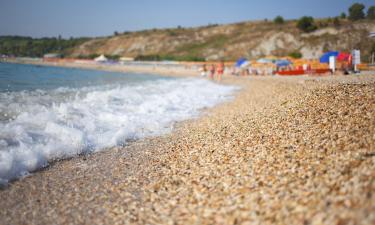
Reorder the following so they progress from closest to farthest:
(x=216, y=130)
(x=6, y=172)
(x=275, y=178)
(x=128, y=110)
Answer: (x=275, y=178), (x=6, y=172), (x=216, y=130), (x=128, y=110)

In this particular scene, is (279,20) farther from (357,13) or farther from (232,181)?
(232,181)

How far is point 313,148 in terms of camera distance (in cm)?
450

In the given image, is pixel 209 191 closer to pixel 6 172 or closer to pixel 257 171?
pixel 257 171

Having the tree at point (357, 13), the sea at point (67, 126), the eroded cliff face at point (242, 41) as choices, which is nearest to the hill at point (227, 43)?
the eroded cliff face at point (242, 41)

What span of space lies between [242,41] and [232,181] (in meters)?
83.1

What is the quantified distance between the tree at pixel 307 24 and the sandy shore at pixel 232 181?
74.3 metres

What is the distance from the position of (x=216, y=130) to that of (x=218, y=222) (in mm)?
4273

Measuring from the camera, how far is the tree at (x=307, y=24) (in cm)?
7275

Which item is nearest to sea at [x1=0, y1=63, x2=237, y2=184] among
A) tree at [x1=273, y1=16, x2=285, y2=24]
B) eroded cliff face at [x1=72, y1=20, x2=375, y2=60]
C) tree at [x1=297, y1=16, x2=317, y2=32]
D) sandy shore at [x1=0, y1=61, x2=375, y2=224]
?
sandy shore at [x1=0, y1=61, x2=375, y2=224]

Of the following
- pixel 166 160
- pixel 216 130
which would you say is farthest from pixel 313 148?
pixel 216 130

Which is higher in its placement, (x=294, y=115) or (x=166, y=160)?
(x=294, y=115)

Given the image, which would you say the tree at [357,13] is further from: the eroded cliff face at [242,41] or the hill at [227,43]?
the eroded cliff face at [242,41]

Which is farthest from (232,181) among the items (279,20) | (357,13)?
(279,20)

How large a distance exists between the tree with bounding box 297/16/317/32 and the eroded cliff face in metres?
1.48
